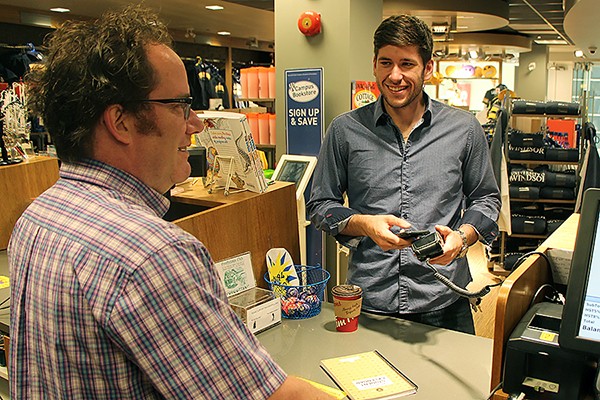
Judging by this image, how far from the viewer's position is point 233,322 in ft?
2.87

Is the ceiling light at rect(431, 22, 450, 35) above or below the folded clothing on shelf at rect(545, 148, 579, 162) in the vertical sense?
above

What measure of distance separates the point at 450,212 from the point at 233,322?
119cm

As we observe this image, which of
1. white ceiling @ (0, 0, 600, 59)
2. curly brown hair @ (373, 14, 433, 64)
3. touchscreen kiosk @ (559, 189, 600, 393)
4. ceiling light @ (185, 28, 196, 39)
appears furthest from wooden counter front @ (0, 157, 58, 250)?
ceiling light @ (185, 28, 196, 39)

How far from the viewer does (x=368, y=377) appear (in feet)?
4.81

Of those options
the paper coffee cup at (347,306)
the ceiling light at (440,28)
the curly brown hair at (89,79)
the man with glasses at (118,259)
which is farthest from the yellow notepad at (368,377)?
the ceiling light at (440,28)

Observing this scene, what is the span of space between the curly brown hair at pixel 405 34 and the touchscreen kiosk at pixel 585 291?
3.03 ft

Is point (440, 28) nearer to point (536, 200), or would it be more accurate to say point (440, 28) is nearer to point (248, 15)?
point (248, 15)

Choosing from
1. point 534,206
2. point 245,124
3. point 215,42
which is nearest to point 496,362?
point 245,124

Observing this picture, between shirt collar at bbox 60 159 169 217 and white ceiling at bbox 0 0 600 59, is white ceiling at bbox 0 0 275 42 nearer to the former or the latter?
white ceiling at bbox 0 0 600 59

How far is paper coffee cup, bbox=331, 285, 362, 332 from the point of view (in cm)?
174

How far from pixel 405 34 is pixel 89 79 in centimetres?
121

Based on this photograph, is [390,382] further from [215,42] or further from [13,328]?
[215,42]

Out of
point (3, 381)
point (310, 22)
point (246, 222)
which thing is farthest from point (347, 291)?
point (310, 22)

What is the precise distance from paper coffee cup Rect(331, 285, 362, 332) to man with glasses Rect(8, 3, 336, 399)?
0.74 m
